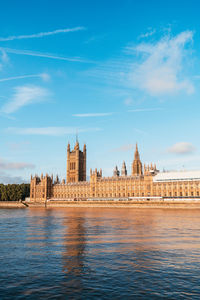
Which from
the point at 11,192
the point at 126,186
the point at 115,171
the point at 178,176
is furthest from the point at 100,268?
the point at 115,171

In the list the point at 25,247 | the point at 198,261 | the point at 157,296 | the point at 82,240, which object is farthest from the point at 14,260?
the point at 198,261

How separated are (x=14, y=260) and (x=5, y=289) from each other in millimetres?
7239

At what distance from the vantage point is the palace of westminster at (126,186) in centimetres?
14025

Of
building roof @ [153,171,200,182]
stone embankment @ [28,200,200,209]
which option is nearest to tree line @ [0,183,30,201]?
stone embankment @ [28,200,200,209]

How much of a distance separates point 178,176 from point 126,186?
30.9 m

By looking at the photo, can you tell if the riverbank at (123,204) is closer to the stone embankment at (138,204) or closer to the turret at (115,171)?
the stone embankment at (138,204)

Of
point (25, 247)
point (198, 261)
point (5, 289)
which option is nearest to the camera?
point (5, 289)

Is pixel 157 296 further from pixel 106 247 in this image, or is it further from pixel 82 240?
pixel 82 240

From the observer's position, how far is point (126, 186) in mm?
160250

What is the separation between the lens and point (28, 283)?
1956 centimetres

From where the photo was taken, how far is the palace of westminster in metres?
140

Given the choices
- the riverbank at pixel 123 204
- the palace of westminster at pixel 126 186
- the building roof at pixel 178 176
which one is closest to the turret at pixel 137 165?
the palace of westminster at pixel 126 186

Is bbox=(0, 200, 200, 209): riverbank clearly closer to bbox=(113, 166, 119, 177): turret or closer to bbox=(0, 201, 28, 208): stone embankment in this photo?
bbox=(0, 201, 28, 208): stone embankment

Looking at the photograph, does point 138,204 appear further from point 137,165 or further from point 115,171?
point 137,165
